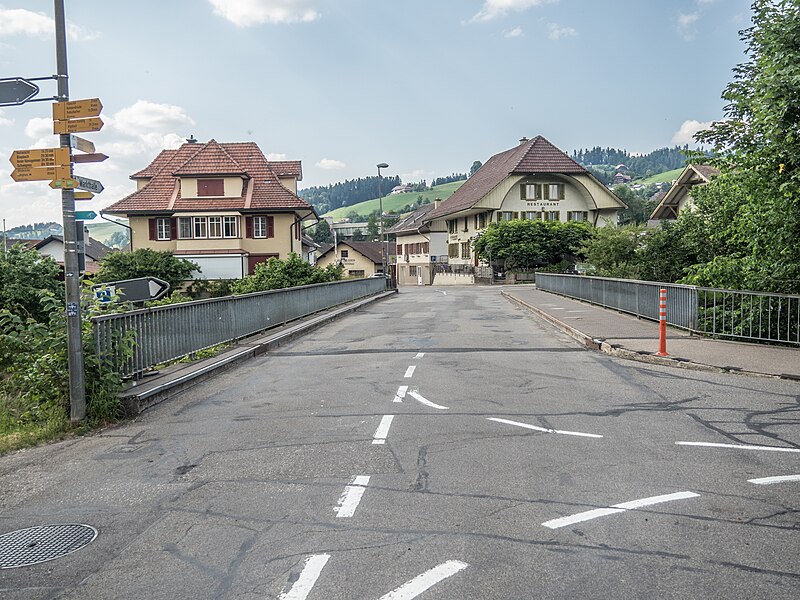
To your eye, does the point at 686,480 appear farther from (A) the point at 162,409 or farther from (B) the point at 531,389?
A: (A) the point at 162,409

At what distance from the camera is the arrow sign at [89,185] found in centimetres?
838

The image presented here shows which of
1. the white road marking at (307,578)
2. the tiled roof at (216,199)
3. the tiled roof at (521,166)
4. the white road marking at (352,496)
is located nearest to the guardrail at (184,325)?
the white road marking at (352,496)

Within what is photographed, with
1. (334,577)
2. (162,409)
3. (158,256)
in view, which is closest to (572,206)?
(158,256)

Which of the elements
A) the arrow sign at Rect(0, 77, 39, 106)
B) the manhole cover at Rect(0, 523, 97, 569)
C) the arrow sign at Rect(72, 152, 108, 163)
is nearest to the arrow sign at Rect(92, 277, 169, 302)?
the arrow sign at Rect(72, 152, 108, 163)

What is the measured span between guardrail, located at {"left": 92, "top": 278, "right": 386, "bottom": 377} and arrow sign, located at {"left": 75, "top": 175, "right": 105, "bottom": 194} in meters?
1.56

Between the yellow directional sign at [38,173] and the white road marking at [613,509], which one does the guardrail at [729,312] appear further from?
the yellow directional sign at [38,173]

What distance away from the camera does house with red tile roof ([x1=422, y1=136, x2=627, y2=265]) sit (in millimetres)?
68062

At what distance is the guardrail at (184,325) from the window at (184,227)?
90.9 feet

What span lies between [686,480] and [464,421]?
2.78 metres

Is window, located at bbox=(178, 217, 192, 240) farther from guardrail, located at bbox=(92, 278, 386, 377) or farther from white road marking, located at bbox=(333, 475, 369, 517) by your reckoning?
white road marking, located at bbox=(333, 475, 369, 517)

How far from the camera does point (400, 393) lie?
9.83m

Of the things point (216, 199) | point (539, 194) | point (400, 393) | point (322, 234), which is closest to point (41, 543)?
point (400, 393)

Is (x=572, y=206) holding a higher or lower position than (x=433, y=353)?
higher

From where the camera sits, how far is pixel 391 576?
13.1ft
